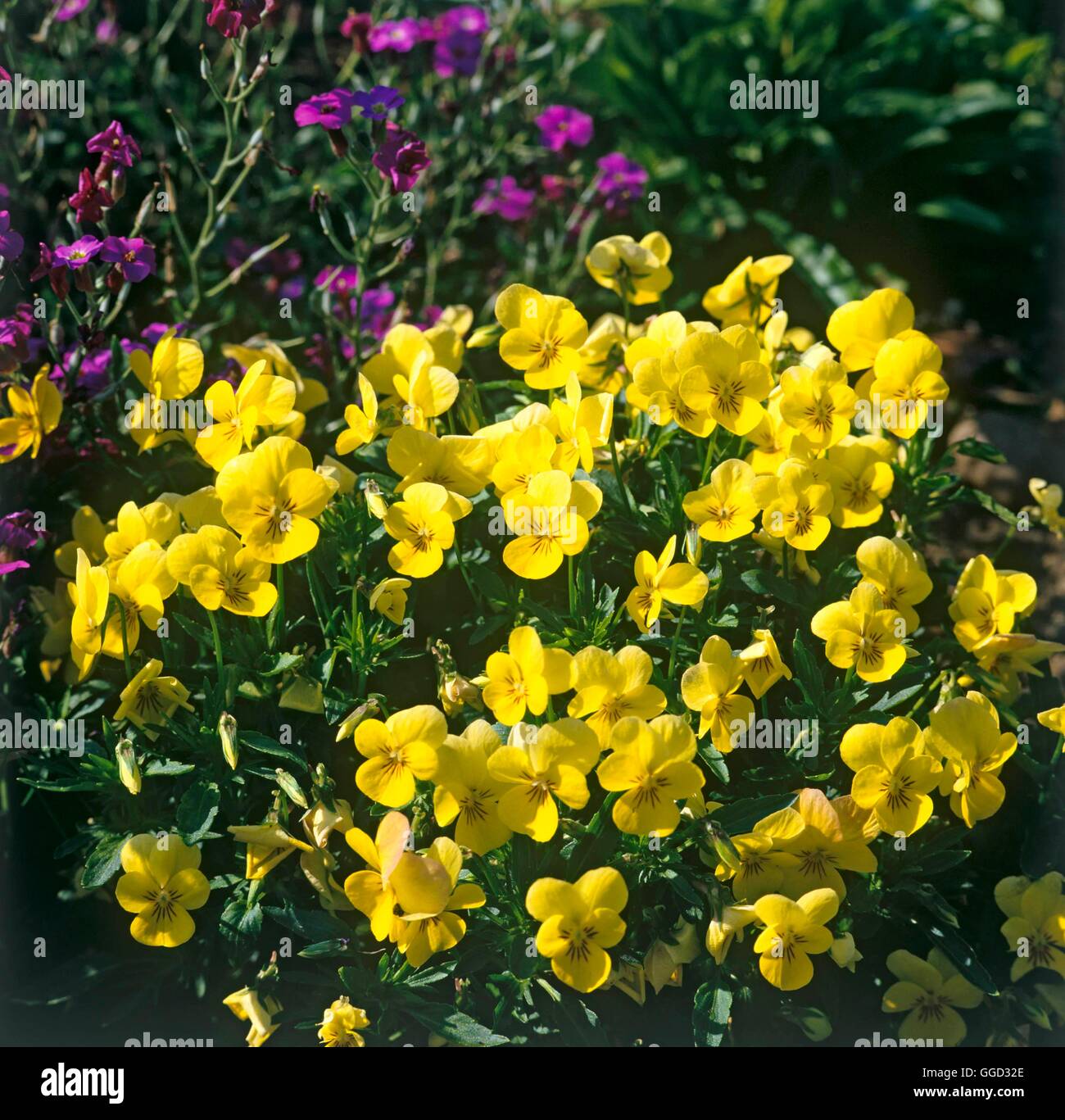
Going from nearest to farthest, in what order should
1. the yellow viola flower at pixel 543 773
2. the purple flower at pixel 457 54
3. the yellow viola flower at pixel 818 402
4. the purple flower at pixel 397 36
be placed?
the yellow viola flower at pixel 543 773
the yellow viola flower at pixel 818 402
the purple flower at pixel 397 36
the purple flower at pixel 457 54

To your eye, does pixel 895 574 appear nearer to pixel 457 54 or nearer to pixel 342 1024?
pixel 342 1024

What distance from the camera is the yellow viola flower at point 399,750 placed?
→ 5.80ft

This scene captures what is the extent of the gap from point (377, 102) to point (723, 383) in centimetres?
97

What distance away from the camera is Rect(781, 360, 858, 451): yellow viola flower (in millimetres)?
2086

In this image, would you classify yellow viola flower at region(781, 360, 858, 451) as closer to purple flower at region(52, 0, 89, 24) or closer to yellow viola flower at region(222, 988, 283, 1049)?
yellow viola flower at region(222, 988, 283, 1049)

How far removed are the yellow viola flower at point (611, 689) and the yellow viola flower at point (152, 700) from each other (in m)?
0.62

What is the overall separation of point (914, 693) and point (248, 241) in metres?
2.50

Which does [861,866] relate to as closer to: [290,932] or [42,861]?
[290,932]

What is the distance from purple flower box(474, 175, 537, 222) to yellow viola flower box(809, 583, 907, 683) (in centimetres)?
190

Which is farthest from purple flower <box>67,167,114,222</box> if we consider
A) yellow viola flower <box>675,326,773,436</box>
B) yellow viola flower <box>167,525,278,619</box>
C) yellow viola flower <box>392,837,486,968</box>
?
yellow viola flower <box>392,837,486,968</box>

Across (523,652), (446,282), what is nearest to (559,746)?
(523,652)

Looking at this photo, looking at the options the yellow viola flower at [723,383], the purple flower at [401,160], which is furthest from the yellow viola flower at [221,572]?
the purple flower at [401,160]

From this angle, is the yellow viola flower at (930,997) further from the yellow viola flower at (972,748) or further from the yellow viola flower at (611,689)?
the yellow viola flower at (611,689)
